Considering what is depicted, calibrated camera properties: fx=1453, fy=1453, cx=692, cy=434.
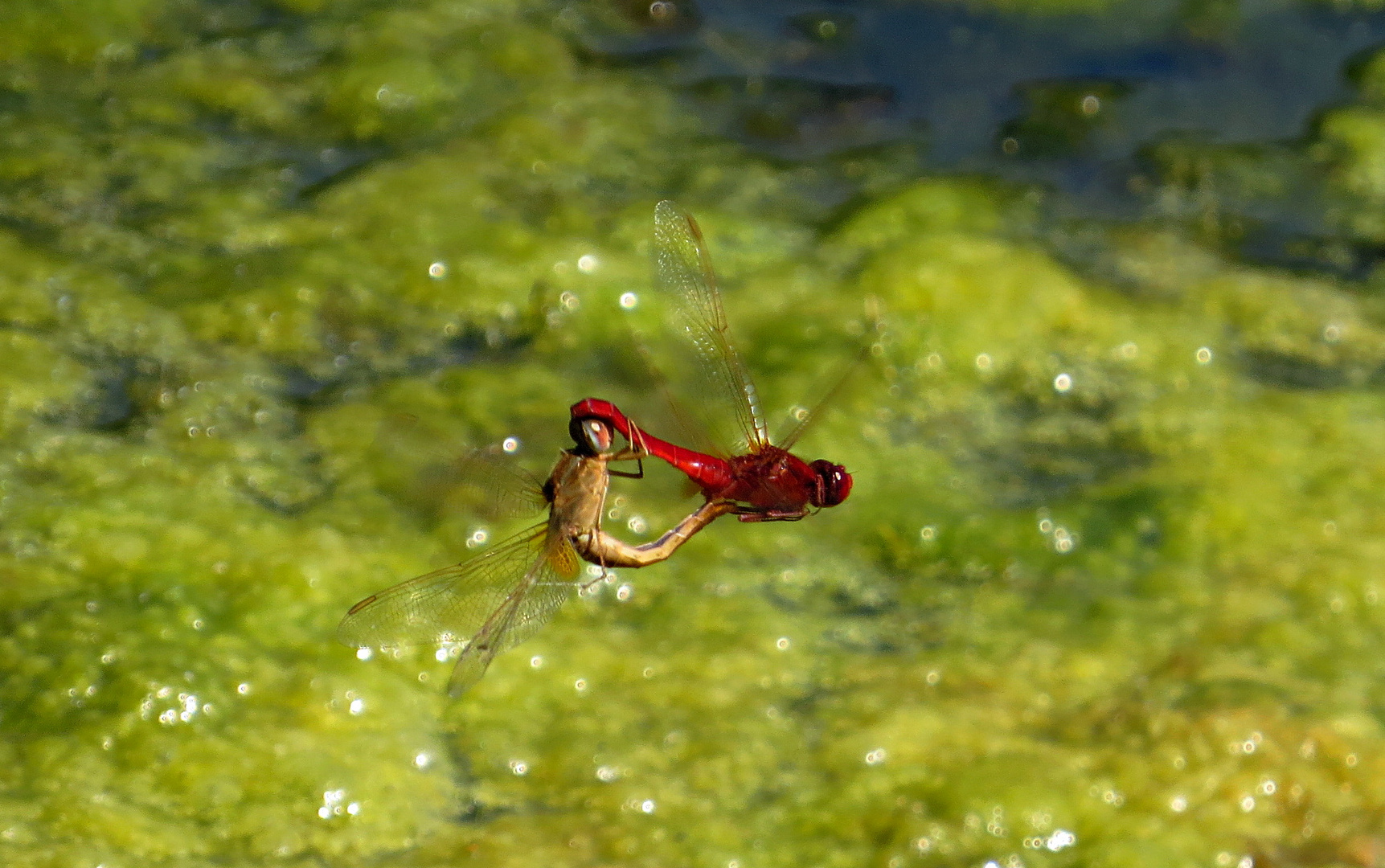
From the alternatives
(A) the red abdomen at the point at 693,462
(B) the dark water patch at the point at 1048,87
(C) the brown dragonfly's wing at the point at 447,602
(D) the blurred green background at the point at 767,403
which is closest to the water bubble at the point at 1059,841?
(D) the blurred green background at the point at 767,403

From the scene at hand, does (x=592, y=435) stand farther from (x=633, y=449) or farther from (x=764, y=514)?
(x=764, y=514)

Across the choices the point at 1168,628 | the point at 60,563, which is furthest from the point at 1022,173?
the point at 60,563

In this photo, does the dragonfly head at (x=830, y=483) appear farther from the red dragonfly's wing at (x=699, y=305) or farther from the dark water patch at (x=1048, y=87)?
the dark water patch at (x=1048, y=87)

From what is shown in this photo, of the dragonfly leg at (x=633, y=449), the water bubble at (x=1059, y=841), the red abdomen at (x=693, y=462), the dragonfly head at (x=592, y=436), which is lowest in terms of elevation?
the water bubble at (x=1059, y=841)

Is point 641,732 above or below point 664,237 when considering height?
below

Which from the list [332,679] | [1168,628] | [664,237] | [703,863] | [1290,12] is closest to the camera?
[664,237]

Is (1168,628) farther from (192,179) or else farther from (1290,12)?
(1290,12)
